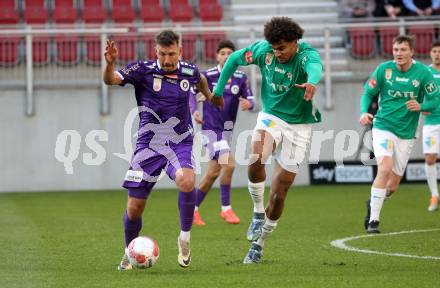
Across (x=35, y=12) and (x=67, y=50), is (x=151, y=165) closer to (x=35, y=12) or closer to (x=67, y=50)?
(x=67, y=50)

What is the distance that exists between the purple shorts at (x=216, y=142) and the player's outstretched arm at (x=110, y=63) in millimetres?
4895

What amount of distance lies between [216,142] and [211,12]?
9.43 meters

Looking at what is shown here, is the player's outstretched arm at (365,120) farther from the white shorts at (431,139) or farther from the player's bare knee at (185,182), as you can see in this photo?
the white shorts at (431,139)

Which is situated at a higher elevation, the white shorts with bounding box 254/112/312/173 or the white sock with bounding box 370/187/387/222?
the white shorts with bounding box 254/112/312/173

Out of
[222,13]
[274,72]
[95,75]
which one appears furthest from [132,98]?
[274,72]

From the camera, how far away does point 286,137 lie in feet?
31.4

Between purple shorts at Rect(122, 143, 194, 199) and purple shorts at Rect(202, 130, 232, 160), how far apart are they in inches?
181

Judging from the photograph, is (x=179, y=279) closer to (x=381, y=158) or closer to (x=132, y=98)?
(x=381, y=158)

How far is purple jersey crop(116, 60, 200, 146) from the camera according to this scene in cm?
907

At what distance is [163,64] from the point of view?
355 inches

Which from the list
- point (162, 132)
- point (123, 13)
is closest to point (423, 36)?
point (123, 13)

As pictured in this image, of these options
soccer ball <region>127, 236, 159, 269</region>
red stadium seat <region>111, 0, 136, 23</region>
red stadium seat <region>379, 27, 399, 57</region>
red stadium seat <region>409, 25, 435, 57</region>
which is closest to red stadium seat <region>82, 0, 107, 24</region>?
red stadium seat <region>111, 0, 136, 23</region>

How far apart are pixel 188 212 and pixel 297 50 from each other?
1.81 metres

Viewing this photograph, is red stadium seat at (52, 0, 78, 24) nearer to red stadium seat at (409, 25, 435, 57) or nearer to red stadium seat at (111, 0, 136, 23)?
red stadium seat at (111, 0, 136, 23)
